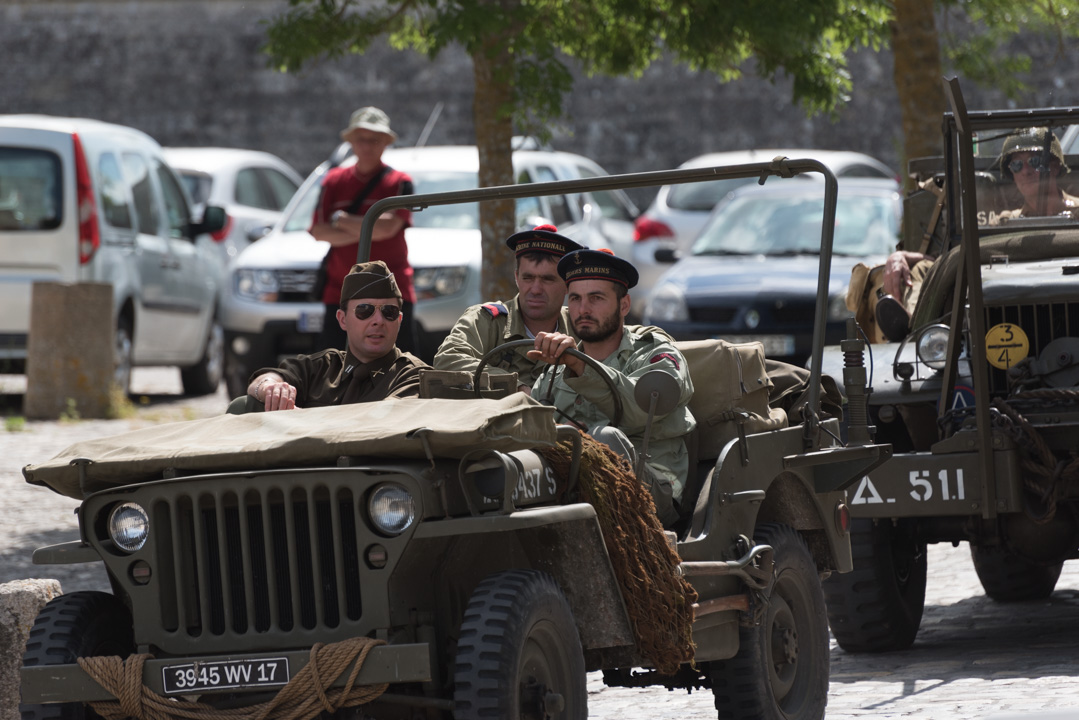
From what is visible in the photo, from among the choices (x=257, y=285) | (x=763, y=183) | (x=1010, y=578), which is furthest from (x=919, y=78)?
(x=763, y=183)

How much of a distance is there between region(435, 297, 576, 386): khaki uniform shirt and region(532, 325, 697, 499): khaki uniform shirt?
435 millimetres

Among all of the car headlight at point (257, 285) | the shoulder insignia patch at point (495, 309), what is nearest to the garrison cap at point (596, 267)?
the shoulder insignia patch at point (495, 309)

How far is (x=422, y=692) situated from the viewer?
4828 mm

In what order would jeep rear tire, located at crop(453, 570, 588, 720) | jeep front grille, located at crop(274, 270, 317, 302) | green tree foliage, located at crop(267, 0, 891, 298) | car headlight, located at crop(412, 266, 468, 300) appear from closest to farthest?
jeep rear tire, located at crop(453, 570, 588, 720)
green tree foliage, located at crop(267, 0, 891, 298)
car headlight, located at crop(412, 266, 468, 300)
jeep front grille, located at crop(274, 270, 317, 302)

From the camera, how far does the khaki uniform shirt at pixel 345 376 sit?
631 centimetres

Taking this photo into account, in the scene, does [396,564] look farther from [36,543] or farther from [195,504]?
[36,543]

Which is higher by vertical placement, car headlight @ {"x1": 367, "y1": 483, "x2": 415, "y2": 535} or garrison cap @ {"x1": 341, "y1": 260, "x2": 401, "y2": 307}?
garrison cap @ {"x1": 341, "y1": 260, "x2": 401, "y2": 307}

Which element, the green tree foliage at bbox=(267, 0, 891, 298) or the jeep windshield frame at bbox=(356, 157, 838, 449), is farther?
the green tree foliage at bbox=(267, 0, 891, 298)

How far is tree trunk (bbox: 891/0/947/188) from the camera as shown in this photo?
1347 centimetres

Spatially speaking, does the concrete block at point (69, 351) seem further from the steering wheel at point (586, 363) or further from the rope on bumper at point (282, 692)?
the rope on bumper at point (282, 692)

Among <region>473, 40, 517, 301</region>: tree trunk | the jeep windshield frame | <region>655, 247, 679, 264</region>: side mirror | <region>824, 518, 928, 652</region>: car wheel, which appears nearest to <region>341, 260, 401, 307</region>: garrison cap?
the jeep windshield frame

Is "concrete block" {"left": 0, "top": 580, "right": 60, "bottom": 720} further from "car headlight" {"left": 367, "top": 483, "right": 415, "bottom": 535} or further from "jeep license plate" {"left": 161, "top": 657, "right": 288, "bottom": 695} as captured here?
"car headlight" {"left": 367, "top": 483, "right": 415, "bottom": 535}

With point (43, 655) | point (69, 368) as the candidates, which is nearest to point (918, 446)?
point (43, 655)

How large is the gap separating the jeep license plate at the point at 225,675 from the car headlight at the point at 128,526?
0.38m
